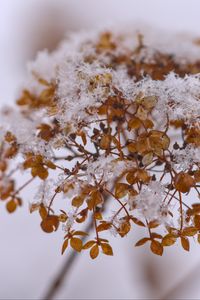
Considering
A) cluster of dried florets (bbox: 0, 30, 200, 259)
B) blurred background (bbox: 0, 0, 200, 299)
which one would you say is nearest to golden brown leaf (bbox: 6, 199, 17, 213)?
cluster of dried florets (bbox: 0, 30, 200, 259)

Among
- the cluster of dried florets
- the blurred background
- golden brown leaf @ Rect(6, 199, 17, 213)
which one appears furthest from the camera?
the blurred background

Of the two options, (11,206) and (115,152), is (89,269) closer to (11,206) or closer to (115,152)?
(11,206)

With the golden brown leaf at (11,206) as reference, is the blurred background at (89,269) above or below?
above

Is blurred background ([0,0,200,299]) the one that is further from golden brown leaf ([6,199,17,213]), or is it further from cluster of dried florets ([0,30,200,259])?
cluster of dried florets ([0,30,200,259])

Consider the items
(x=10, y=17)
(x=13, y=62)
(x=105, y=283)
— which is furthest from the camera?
(x=10, y=17)

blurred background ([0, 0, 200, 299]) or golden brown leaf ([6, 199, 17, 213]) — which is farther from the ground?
blurred background ([0, 0, 200, 299])

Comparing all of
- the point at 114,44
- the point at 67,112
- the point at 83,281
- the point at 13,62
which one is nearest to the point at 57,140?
the point at 67,112

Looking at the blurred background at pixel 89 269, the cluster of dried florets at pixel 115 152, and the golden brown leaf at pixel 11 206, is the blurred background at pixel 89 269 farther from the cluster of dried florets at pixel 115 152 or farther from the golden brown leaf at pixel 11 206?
the cluster of dried florets at pixel 115 152

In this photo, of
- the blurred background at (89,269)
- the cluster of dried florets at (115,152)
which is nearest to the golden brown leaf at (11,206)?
the cluster of dried florets at (115,152)

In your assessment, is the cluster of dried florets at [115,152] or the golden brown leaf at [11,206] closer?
the cluster of dried florets at [115,152]

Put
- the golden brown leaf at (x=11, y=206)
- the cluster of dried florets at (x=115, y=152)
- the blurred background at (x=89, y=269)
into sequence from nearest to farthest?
the cluster of dried florets at (x=115, y=152), the golden brown leaf at (x=11, y=206), the blurred background at (x=89, y=269)

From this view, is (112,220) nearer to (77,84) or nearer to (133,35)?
(77,84)
